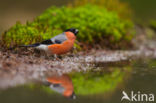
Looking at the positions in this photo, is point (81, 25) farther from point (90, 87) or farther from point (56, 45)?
point (90, 87)

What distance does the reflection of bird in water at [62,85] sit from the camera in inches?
211

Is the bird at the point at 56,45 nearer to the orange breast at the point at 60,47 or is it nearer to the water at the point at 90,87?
the orange breast at the point at 60,47

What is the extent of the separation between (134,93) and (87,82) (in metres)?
1.09

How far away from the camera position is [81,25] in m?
12.1

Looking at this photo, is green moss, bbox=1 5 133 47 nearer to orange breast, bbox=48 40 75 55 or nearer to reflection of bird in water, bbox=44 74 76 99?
orange breast, bbox=48 40 75 55

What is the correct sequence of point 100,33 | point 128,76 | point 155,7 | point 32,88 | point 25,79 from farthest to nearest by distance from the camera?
point 155,7 < point 100,33 < point 128,76 < point 25,79 < point 32,88

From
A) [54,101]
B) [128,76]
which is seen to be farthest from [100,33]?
[54,101]

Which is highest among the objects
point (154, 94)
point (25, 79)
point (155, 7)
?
point (155, 7)

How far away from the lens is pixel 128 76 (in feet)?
23.4

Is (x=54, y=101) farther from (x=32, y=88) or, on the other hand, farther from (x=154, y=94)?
(x=154, y=94)

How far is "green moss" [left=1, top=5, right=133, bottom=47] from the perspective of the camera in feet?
33.3

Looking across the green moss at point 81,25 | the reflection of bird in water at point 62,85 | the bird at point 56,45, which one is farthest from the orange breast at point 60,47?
the reflection of bird in water at point 62,85

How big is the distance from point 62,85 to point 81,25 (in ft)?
21.1

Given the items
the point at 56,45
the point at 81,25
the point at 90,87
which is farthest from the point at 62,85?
the point at 81,25
